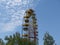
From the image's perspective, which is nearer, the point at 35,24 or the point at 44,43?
the point at 35,24

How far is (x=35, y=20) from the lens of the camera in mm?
55094

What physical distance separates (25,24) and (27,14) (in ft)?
10.3

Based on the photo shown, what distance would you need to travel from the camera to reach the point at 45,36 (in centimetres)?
7762

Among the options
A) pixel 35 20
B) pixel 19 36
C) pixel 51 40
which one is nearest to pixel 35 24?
pixel 35 20

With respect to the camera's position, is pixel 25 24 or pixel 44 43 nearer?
pixel 25 24

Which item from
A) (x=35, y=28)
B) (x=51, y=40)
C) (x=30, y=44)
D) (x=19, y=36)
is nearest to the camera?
(x=30, y=44)

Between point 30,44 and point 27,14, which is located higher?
point 27,14

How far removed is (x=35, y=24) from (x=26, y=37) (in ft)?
20.0

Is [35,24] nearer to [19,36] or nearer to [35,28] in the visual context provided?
[35,28]

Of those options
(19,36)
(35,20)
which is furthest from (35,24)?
(19,36)

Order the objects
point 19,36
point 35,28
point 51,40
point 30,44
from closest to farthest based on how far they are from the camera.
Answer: point 30,44 → point 19,36 → point 35,28 → point 51,40

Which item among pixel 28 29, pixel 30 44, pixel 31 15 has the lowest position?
pixel 30 44

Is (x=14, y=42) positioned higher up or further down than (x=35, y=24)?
further down

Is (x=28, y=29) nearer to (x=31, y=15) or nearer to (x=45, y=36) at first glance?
(x=31, y=15)
